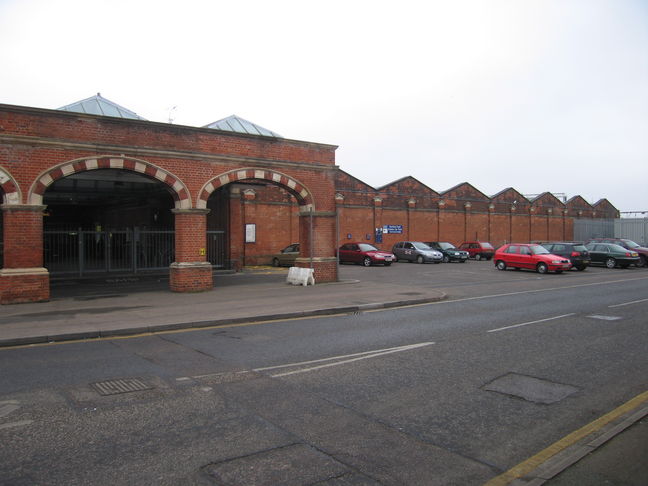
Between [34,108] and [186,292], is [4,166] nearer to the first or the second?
[34,108]

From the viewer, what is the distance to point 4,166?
44.7 ft

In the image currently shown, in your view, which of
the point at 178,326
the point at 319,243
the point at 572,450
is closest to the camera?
the point at 572,450

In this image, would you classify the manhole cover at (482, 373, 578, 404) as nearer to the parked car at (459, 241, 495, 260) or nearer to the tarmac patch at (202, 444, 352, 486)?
the tarmac patch at (202, 444, 352, 486)

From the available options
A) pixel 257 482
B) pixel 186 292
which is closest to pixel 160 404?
pixel 257 482

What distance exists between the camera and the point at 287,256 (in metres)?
30.9

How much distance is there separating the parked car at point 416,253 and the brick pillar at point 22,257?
81.9ft

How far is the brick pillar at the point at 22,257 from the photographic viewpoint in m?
13.6

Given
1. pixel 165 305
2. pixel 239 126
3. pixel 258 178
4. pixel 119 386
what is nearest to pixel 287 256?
pixel 239 126

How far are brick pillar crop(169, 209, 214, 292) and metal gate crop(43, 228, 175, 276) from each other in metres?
5.13

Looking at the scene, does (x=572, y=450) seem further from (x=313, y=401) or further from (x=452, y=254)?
(x=452, y=254)

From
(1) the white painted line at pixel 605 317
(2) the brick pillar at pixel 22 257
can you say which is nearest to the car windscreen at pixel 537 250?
(1) the white painted line at pixel 605 317

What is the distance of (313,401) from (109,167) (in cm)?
1236

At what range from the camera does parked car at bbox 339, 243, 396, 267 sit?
31.8m

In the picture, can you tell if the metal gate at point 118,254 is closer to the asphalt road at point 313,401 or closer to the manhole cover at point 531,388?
the asphalt road at point 313,401
